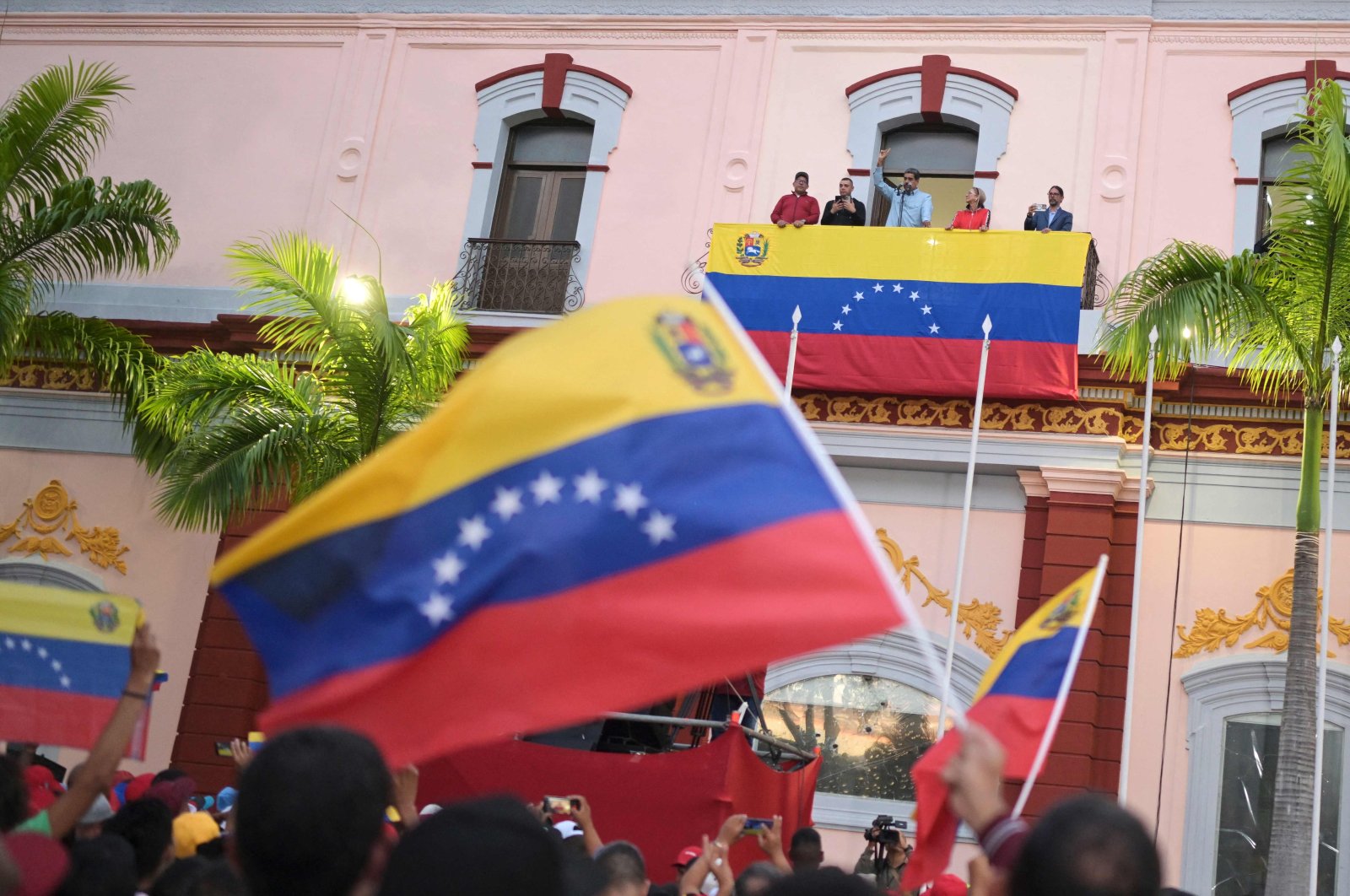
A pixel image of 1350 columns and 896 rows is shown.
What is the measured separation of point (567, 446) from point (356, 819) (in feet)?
5.09

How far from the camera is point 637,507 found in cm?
378

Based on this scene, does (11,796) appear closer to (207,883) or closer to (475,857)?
(207,883)

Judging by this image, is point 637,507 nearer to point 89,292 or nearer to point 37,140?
point 37,140

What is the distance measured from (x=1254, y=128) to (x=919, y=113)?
3.07m

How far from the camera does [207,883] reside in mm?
3135

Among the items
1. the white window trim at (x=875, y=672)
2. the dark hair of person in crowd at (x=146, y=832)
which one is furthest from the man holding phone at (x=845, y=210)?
the dark hair of person in crowd at (x=146, y=832)

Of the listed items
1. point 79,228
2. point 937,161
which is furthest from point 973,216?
point 79,228

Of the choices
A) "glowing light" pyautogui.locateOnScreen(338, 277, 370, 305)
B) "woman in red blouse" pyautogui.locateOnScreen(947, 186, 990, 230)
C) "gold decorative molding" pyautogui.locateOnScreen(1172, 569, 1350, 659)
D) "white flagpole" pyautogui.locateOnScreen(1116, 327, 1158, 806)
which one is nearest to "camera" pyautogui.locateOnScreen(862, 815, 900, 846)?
"white flagpole" pyautogui.locateOnScreen(1116, 327, 1158, 806)

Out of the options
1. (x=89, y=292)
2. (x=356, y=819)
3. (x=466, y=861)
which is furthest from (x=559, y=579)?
(x=89, y=292)

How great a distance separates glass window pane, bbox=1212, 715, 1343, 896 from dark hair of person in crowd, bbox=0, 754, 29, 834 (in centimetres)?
1114

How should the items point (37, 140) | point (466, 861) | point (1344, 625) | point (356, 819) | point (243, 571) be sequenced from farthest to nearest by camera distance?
point (1344, 625) < point (37, 140) < point (243, 571) < point (356, 819) < point (466, 861)

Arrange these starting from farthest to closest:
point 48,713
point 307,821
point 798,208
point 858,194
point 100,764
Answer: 1. point 858,194
2. point 798,208
3. point 48,713
4. point 100,764
5. point 307,821

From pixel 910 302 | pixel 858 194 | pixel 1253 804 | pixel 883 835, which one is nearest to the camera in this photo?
pixel 883 835

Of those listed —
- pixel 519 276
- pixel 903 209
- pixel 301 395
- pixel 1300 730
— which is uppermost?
pixel 903 209
